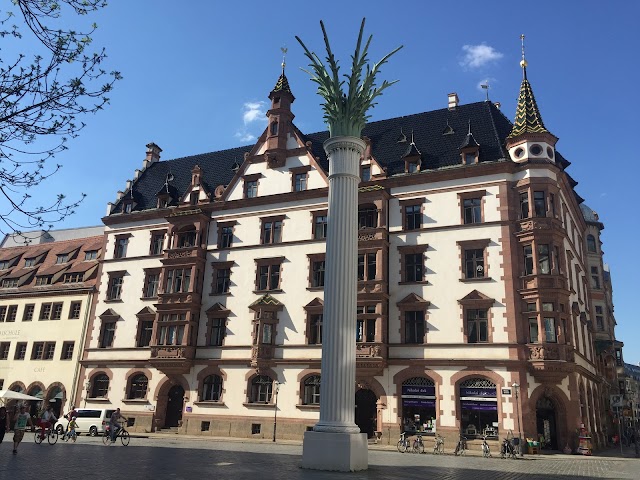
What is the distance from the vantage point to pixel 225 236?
153 ft

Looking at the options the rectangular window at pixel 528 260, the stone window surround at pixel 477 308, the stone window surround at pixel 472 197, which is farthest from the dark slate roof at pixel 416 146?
the stone window surround at pixel 477 308

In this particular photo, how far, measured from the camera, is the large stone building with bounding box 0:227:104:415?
50.4 metres

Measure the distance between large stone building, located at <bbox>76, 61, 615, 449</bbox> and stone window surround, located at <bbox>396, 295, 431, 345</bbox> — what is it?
0.23ft

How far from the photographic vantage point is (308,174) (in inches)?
1753

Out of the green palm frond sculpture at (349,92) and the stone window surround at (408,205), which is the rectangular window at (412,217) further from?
the green palm frond sculpture at (349,92)

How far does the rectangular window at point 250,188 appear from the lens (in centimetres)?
4667

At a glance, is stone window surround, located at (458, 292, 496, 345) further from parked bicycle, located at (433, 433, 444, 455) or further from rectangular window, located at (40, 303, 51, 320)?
rectangular window, located at (40, 303, 51, 320)

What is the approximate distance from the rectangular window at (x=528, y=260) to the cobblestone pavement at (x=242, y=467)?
452 inches

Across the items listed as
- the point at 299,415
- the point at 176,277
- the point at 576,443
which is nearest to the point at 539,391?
the point at 576,443

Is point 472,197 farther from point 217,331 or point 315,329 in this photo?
point 217,331

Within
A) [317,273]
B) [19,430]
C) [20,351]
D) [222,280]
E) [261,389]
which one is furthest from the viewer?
[20,351]

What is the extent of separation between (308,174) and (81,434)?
25636 mm

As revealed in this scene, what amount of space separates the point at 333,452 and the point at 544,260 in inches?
870

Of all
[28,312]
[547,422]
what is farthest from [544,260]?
[28,312]
